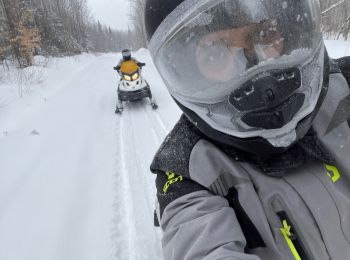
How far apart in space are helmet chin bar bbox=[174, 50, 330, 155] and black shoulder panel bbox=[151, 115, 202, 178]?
7 cm

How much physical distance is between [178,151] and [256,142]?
267 millimetres

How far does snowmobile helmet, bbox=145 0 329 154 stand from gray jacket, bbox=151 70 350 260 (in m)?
0.10

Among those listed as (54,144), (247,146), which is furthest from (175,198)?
(54,144)

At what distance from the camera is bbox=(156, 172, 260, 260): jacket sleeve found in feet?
2.84

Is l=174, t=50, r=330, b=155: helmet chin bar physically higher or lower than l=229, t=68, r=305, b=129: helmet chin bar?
lower

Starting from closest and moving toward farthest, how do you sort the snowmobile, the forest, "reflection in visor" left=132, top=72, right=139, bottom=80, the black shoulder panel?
the black shoulder panel, the snowmobile, "reflection in visor" left=132, top=72, right=139, bottom=80, the forest

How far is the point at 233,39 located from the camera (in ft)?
3.10

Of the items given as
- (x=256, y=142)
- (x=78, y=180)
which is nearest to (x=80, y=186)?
(x=78, y=180)

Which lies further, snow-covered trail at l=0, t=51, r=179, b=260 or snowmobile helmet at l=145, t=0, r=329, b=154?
snow-covered trail at l=0, t=51, r=179, b=260

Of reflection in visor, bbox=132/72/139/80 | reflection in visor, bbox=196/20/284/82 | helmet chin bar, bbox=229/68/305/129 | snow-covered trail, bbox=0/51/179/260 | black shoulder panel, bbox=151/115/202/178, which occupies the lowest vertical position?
snow-covered trail, bbox=0/51/179/260

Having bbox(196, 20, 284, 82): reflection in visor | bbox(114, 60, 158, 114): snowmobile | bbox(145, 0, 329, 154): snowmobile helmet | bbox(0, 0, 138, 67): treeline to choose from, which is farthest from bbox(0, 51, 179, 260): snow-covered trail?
bbox(0, 0, 138, 67): treeline

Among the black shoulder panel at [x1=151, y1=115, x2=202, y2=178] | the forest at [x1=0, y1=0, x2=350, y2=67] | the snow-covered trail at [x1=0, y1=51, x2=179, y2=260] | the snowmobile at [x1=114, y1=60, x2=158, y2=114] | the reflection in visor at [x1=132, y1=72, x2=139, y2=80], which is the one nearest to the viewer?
the black shoulder panel at [x1=151, y1=115, x2=202, y2=178]

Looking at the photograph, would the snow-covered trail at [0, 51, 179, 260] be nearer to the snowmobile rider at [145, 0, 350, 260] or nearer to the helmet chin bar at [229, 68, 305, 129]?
the snowmobile rider at [145, 0, 350, 260]

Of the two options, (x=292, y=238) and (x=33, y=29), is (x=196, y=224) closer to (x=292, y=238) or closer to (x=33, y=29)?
(x=292, y=238)
